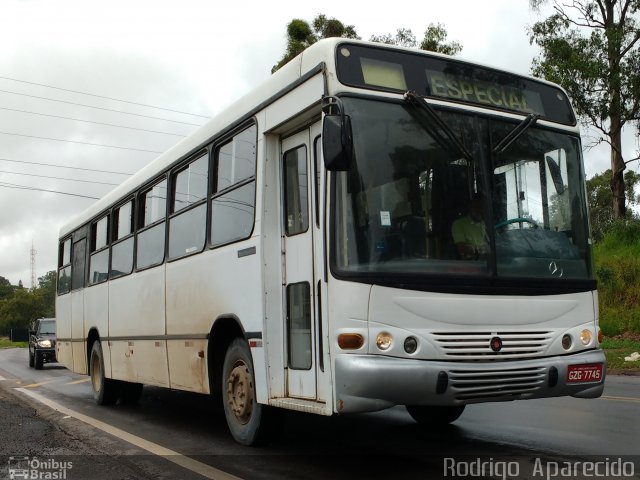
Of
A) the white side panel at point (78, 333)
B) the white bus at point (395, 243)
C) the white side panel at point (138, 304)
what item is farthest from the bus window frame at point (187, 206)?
the white side panel at point (78, 333)

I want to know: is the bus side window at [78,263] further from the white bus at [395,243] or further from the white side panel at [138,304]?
the white bus at [395,243]

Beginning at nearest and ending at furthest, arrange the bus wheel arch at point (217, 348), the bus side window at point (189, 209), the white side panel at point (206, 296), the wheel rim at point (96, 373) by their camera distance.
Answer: the white side panel at point (206, 296) → the bus wheel arch at point (217, 348) → the bus side window at point (189, 209) → the wheel rim at point (96, 373)

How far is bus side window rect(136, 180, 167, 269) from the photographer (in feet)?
31.5

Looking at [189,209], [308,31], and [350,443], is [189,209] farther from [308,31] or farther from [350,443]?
[308,31]

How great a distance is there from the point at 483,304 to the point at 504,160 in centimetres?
125

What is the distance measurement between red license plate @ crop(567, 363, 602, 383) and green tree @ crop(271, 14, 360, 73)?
983 inches

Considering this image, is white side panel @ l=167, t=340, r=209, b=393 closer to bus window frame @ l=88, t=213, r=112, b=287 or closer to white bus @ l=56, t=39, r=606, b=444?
white bus @ l=56, t=39, r=606, b=444

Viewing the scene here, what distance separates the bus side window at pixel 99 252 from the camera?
40.3 ft

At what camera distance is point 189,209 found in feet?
28.4

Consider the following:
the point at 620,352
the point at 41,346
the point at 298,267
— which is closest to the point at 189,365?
the point at 298,267

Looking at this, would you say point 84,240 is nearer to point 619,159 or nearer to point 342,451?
point 342,451

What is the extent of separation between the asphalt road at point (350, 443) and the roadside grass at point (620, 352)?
4.53 meters

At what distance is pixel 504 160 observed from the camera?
6180 mm

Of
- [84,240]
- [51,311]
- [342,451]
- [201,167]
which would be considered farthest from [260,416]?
[51,311]
